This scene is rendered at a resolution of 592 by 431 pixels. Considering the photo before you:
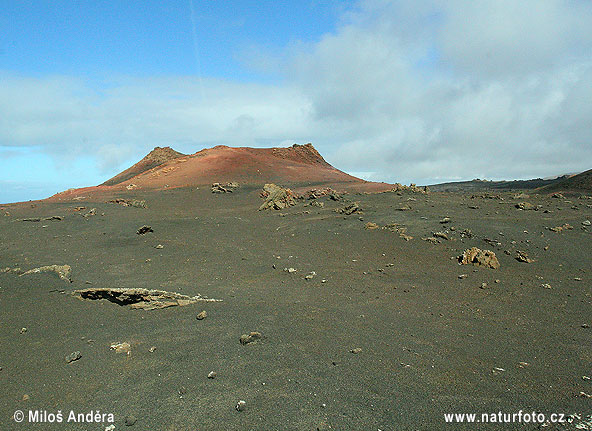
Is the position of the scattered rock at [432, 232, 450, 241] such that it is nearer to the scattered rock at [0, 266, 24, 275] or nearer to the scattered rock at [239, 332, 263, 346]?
the scattered rock at [239, 332, 263, 346]

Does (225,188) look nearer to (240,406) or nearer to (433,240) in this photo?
(433,240)

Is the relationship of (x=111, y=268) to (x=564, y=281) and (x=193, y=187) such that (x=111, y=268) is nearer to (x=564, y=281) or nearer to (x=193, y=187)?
(x=564, y=281)

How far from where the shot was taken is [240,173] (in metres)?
30.8

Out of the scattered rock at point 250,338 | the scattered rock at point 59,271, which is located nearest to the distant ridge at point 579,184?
the scattered rock at point 250,338

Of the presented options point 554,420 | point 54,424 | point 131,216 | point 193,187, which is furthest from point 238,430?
point 193,187

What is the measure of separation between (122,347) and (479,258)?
7.72 metres

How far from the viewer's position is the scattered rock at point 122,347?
14.0 ft

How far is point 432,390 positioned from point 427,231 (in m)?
8.34

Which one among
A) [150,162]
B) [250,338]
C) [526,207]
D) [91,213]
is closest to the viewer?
[250,338]

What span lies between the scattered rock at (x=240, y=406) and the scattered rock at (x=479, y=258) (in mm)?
7071

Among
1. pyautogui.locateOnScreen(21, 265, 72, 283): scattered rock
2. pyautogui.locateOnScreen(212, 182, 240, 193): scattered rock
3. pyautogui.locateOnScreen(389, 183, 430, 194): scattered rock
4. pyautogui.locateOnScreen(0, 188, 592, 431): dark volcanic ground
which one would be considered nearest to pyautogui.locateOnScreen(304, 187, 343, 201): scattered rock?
pyautogui.locateOnScreen(389, 183, 430, 194): scattered rock

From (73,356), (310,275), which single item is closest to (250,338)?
(73,356)

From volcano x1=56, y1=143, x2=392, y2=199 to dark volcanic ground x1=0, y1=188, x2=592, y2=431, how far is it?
1538 centimetres

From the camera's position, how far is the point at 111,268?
8906mm
